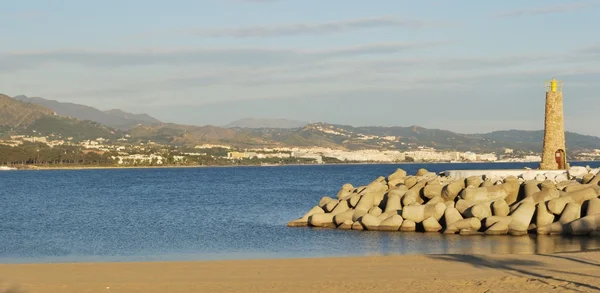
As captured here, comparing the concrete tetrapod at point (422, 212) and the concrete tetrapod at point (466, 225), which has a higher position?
the concrete tetrapod at point (422, 212)

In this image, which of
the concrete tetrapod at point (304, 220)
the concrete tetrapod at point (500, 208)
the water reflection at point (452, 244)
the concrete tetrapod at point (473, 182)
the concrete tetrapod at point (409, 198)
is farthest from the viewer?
the concrete tetrapod at point (304, 220)

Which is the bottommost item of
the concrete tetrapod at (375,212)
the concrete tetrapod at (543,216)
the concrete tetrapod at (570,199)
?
the concrete tetrapod at (375,212)

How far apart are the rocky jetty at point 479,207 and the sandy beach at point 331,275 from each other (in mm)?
6924

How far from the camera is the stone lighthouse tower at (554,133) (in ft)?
133

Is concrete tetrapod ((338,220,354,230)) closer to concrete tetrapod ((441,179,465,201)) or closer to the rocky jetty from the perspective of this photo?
the rocky jetty

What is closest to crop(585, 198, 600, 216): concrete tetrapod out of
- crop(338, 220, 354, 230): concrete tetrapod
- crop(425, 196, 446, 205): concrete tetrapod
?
crop(425, 196, 446, 205): concrete tetrapod

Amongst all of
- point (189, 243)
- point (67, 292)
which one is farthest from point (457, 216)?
point (67, 292)

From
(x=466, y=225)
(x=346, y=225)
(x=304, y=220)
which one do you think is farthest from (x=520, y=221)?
(x=304, y=220)

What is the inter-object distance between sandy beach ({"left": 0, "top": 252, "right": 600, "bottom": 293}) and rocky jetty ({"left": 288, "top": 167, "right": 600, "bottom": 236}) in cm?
692

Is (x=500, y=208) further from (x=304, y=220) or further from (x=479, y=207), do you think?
(x=304, y=220)

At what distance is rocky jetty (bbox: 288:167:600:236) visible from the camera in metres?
29.5

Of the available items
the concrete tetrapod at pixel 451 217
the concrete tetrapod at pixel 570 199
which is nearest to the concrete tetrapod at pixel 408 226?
the concrete tetrapod at pixel 451 217

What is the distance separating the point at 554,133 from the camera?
4062 centimetres

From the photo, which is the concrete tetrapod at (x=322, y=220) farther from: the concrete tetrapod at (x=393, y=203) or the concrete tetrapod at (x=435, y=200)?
the concrete tetrapod at (x=435, y=200)
